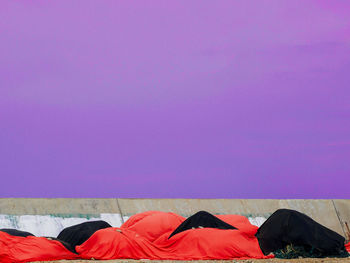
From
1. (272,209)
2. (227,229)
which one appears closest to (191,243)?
(227,229)

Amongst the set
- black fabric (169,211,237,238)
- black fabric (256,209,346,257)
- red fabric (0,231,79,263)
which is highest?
red fabric (0,231,79,263)

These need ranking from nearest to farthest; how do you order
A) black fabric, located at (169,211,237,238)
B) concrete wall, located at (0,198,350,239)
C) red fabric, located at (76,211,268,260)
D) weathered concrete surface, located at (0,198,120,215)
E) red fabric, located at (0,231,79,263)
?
red fabric, located at (0,231,79,263) → red fabric, located at (76,211,268,260) → black fabric, located at (169,211,237,238) → weathered concrete surface, located at (0,198,120,215) → concrete wall, located at (0,198,350,239)

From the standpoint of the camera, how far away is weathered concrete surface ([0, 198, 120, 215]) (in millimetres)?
8969

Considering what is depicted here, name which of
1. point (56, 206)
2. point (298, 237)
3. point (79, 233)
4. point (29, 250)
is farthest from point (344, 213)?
point (29, 250)

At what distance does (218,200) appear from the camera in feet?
34.4

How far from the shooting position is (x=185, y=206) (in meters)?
10.2

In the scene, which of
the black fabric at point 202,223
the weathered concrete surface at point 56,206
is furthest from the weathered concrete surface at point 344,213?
the weathered concrete surface at point 56,206

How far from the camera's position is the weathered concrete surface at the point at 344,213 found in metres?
10.9

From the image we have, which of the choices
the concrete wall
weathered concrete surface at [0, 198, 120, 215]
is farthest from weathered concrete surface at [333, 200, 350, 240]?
weathered concrete surface at [0, 198, 120, 215]

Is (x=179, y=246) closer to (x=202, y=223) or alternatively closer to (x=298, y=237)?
(x=202, y=223)

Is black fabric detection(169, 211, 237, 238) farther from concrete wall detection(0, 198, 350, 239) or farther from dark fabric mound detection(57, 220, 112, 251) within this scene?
concrete wall detection(0, 198, 350, 239)

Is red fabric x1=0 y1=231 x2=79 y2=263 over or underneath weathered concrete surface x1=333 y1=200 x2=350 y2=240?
over

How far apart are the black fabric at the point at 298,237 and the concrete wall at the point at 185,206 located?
2.87m

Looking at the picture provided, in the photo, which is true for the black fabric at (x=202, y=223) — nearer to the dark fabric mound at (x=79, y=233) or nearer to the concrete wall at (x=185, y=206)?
the dark fabric mound at (x=79, y=233)
